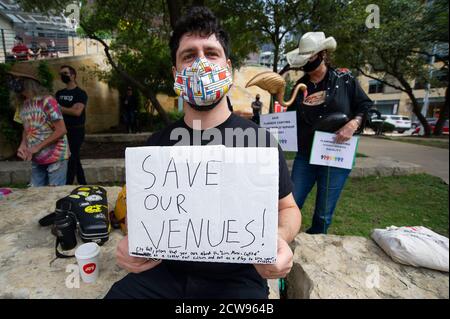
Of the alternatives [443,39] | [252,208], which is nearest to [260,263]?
[252,208]

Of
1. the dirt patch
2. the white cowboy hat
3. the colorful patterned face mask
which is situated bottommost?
the dirt patch

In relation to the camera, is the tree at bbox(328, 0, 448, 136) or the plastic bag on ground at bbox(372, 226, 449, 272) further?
the tree at bbox(328, 0, 448, 136)

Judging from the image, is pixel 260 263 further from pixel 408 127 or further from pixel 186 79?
pixel 408 127

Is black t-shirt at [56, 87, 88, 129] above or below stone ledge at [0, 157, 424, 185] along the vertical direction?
above

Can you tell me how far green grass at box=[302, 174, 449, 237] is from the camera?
3406mm

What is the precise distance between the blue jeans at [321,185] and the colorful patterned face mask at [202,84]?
146 centimetres

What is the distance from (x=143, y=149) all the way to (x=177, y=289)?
727mm

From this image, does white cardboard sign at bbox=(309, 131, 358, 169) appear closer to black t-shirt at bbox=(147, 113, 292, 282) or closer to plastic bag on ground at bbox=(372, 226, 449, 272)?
plastic bag on ground at bbox=(372, 226, 449, 272)

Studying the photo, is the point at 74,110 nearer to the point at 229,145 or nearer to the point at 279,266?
the point at 229,145

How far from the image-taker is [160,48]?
31.7 feet

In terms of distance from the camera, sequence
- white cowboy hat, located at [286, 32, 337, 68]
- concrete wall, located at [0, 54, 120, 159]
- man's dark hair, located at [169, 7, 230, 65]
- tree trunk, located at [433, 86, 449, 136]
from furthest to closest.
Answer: tree trunk, located at [433, 86, 449, 136] < concrete wall, located at [0, 54, 120, 159] < white cowboy hat, located at [286, 32, 337, 68] < man's dark hair, located at [169, 7, 230, 65]

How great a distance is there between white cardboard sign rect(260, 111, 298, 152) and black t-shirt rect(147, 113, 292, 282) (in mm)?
1093

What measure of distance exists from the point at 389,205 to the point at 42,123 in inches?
189

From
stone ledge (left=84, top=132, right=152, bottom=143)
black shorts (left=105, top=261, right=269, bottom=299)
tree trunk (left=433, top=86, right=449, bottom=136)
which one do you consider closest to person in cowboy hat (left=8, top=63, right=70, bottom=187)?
black shorts (left=105, top=261, right=269, bottom=299)
